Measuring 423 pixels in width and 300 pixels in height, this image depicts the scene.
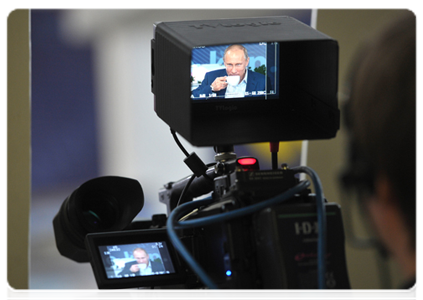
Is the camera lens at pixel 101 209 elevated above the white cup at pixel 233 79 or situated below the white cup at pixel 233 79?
below

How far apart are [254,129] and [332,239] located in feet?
1.07

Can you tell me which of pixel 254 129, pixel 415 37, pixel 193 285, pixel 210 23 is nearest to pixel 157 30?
pixel 210 23

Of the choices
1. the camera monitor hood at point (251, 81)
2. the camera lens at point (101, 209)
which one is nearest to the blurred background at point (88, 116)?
the camera lens at point (101, 209)

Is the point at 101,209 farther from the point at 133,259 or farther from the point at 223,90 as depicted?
the point at 223,90

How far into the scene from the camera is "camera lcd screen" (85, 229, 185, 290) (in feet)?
3.76

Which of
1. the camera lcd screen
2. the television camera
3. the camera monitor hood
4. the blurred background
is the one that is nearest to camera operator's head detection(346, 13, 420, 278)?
the television camera

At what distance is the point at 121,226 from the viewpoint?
1.53 m

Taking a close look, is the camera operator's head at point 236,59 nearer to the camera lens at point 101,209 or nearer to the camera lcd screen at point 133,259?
the camera lcd screen at point 133,259

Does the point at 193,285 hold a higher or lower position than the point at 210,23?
lower

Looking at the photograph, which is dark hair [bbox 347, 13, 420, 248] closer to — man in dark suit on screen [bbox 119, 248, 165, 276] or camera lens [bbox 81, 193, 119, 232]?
man in dark suit on screen [bbox 119, 248, 165, 276]

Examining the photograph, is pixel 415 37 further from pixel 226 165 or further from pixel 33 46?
pixel 33 46

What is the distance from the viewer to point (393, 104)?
1.19 feet

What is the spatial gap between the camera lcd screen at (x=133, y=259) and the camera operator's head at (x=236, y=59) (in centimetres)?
44

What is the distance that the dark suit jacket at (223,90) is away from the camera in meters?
1.23
